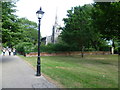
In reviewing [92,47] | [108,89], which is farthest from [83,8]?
[108,89]

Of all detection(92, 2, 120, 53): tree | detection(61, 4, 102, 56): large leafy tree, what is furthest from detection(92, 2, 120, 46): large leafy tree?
detection(61, 4, 102, 56): large leafy tree

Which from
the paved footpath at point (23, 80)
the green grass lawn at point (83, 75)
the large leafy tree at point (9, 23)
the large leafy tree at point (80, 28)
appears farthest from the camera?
the large leafy tree at point (80, 28)

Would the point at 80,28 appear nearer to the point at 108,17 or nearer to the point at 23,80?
the point at 108,17

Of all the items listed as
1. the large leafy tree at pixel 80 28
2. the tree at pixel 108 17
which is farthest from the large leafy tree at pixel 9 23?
the large leafy tree at pixel 80 28

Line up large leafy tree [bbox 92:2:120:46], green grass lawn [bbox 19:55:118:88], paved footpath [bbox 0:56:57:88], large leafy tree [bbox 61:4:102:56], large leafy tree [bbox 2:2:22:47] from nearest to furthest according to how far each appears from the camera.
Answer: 1. paved footpath [bbox 0:56:57:88]
2. green grass lawn [bbox 19:55:118:88]
3. large leafy tree [bbox 92:2:120:46]
4. large leafy tree [bbox 2:2:22:47]
5. large leafy tree [bbox 61:4:102:56]

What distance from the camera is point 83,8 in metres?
23.3

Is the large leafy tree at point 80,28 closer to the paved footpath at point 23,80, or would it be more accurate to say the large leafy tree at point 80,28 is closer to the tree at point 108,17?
the tree at point 108,17

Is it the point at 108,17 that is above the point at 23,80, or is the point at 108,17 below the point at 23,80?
above

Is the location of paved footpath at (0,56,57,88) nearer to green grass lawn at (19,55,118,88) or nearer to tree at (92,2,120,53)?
green grass lawn at (19,55,118,88)

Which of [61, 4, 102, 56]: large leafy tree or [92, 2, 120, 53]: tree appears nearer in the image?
[92, 2, 120, 53]: tree

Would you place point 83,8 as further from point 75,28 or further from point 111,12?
point 111,12

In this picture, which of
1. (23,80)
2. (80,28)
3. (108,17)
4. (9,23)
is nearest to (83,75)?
(23,80)

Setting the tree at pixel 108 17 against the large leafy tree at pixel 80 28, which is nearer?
the tree at pixel 108 17

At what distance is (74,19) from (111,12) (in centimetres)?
1041
